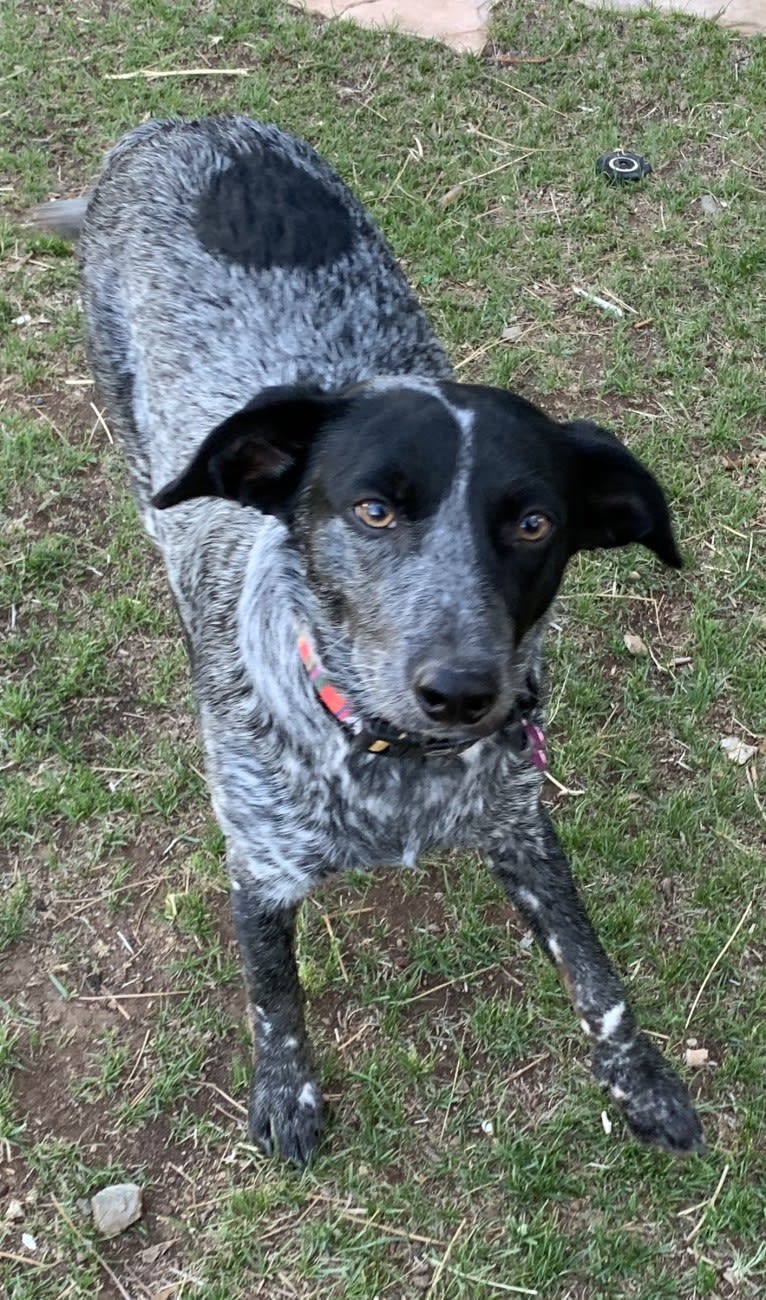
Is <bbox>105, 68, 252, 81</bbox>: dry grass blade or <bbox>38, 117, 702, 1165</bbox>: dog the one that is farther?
<bbox>105, 68, 252, 81</bbox>: dry grass blade

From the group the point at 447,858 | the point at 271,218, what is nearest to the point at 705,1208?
the point at 447,858

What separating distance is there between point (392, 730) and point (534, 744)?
1.48ft

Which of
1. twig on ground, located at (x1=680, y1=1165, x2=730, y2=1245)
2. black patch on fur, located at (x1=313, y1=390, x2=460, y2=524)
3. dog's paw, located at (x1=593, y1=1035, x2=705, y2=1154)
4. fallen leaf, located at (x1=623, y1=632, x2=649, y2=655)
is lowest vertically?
twig on ground, located at (x1=680, y1=1165, x2=730, y2=1245)

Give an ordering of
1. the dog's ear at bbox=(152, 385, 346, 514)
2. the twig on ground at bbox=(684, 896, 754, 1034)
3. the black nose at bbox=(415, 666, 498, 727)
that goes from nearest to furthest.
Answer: the black nose at bbox=(415, 666, 498, 727) < the dog's ear at bbox=(152, 385, 346, 514) < the twig on ground at bbox=(684, 896, 754, 1034)

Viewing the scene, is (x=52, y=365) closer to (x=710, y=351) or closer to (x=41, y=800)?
(x=41, y=800)

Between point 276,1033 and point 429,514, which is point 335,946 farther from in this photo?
point 429,514

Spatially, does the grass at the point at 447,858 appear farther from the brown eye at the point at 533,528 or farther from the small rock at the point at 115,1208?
the brown eye at the point at 533,528

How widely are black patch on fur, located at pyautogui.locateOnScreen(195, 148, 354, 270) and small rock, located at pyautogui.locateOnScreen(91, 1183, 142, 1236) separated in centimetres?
278

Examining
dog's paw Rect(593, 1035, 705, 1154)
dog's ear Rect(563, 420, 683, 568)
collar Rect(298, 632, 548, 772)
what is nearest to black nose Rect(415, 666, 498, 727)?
collar Rect(298, 632, 548, 772)

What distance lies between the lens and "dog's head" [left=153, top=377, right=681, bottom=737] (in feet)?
8.38

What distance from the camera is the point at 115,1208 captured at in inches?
132

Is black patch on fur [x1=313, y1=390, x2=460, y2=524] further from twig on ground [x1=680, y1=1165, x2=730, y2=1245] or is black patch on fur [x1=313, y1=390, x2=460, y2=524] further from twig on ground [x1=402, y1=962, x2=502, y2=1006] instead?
twig on ground [x1=680, y1=1165, x2=730, y2=1245]

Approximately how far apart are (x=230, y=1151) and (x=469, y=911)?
1.02 m

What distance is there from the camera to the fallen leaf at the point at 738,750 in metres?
4.30
